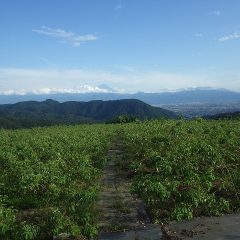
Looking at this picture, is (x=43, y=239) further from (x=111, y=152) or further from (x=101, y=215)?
(x=111, y=152)

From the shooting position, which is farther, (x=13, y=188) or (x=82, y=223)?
(x=13, y=188)

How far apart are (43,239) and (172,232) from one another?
2329mm

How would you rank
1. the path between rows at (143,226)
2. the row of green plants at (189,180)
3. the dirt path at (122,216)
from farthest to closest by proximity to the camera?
1. the row of green plants at (189,180)
2. the dirt path at (122,216)
3. the path between rows at (143,226)

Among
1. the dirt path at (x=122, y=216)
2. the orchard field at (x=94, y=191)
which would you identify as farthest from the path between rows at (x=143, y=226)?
the orchard field at (x=94, y=191)

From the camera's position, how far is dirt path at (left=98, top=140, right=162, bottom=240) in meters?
8.01

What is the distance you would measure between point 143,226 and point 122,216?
2.81ft

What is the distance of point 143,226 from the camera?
8.40 metres

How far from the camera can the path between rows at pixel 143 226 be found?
7.81 m

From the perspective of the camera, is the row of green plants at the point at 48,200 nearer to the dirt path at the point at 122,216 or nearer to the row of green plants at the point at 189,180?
the dirt path at the point at 122,216

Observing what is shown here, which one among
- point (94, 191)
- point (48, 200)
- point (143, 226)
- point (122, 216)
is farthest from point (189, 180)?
point (48, 200)

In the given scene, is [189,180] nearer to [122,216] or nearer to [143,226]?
[122,216]

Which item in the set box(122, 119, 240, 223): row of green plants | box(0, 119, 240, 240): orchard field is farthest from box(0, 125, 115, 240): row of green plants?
box(122, 119, 240, 223): row of green plants

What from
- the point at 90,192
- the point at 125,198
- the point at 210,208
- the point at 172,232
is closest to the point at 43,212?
the point at 90,192

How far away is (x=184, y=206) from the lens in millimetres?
8641
